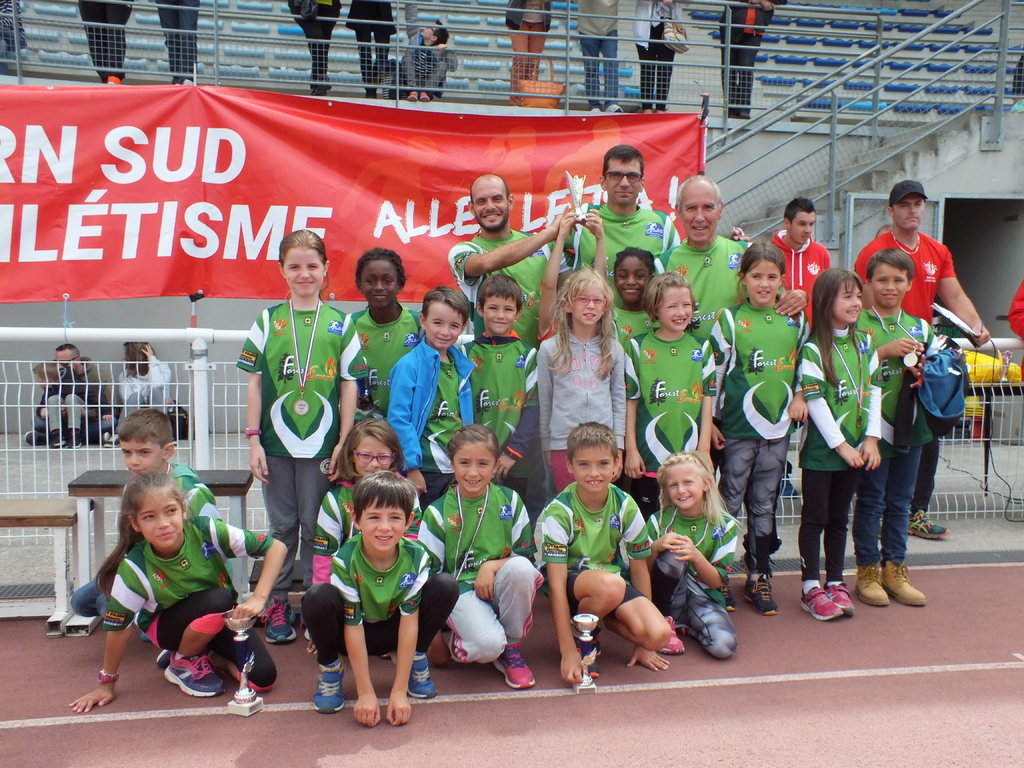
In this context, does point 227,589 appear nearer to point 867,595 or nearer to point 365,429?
point 365,429

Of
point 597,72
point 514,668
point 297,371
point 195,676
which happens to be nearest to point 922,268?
point 514,668

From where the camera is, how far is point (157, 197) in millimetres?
5336

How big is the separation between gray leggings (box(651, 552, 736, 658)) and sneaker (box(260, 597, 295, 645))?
1.70m

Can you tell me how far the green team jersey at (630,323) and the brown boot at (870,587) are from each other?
1.74 meters

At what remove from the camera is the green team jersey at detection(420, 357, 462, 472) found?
3881 mm

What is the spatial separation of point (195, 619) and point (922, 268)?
4450 millimetres

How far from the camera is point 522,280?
170 inches

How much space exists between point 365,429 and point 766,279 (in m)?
2.06

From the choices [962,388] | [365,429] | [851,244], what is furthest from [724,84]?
[365,429]

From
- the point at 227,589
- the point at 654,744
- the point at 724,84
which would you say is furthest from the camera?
the point at 724,84

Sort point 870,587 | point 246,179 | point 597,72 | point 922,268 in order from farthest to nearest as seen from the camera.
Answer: point 597,72, point 246,179, point 922,268, point 870,587

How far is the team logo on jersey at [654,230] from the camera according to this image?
4426 millimetres

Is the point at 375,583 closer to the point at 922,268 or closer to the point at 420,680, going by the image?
the point at 420,680

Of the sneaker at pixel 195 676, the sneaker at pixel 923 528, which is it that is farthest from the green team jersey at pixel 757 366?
the sneaker at pixel 195 676
